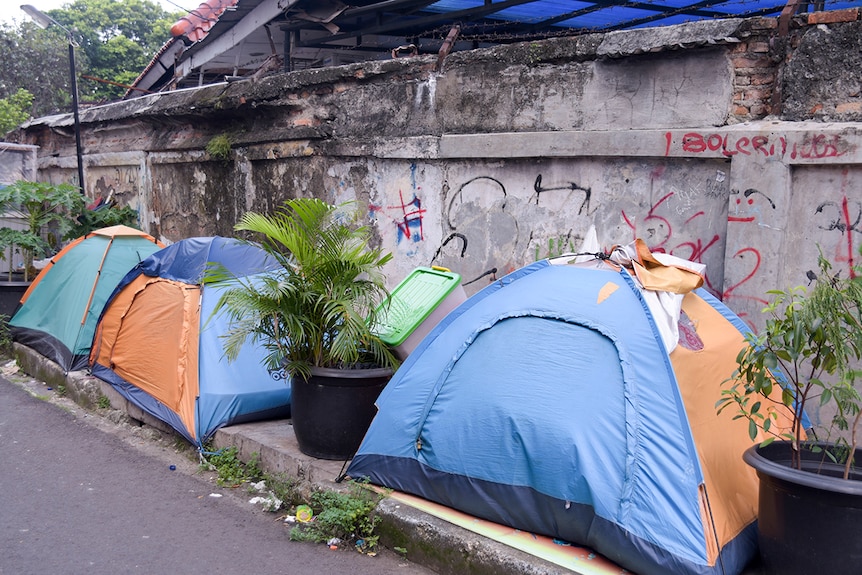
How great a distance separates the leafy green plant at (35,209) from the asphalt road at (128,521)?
3583mm

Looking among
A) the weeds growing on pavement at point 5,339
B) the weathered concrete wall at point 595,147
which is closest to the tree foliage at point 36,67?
the weeds growing on pavement at point 5,339

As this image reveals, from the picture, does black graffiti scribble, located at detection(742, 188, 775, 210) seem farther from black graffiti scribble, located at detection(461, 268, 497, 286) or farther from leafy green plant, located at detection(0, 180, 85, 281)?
leafy green plant, located at detection(0, 180, 85, 281)

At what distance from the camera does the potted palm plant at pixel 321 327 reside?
4.97 metres

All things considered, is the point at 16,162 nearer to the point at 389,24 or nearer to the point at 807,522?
the point at 389,24

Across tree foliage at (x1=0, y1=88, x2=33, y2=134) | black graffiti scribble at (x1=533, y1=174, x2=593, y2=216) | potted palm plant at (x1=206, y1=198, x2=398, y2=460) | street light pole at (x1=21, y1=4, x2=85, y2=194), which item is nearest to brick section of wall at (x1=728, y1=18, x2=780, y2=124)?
black graffiti scribble at (x1=533, y1=174, x2=593, y2=216)

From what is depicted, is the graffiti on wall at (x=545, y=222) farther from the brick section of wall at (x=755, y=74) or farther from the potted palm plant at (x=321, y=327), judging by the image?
the potted palm plant at (x=321, y=327)

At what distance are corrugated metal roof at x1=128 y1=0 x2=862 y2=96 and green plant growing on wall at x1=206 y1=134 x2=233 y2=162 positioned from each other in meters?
1.36

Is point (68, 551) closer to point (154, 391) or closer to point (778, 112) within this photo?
point (154, 391)

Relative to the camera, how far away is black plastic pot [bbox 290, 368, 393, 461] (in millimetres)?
4973

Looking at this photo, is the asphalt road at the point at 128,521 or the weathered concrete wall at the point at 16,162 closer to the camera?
the asphalt road at the point at 128,521

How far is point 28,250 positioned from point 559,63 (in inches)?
286

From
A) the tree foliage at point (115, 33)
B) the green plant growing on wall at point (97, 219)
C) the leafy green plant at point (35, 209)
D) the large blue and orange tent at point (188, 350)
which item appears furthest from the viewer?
the tree foliage at point (115, 33)

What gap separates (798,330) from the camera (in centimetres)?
327

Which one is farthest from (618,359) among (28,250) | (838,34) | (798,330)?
(28,250)
